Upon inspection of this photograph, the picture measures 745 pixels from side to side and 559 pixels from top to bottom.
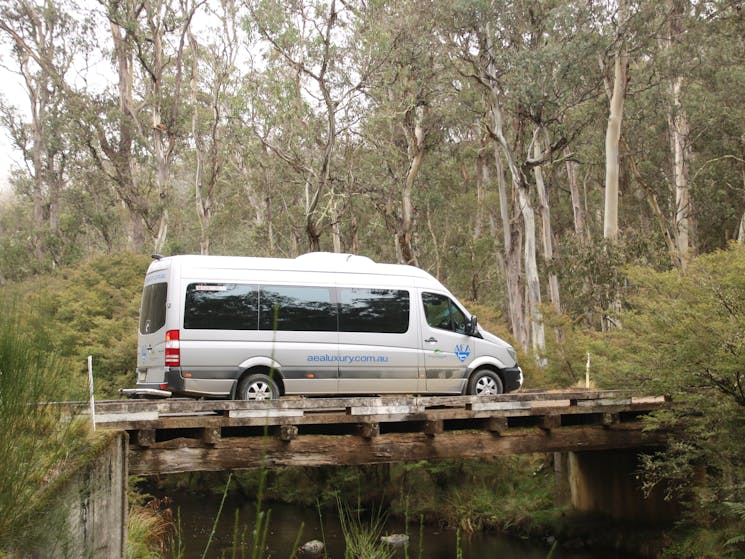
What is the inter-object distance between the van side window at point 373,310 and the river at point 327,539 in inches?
158

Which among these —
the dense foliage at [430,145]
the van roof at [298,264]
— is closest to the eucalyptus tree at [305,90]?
the dense foliage at [430,145]

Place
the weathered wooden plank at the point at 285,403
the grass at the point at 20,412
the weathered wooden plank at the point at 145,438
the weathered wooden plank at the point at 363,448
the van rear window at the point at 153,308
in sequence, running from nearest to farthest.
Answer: the grass at the point at 20,412 → the weathered wooden plank at the point at 285,403 → the weathered wooden plank at the point at 145,438 → the weathered wooden plank at the point at 363,448 → the van rear window at the point at 153,308

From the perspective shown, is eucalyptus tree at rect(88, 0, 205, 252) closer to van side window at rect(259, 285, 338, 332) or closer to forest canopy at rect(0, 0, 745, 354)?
forest canopy at rect(0, 0, 745, 354)

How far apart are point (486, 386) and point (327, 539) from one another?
20.1 ft

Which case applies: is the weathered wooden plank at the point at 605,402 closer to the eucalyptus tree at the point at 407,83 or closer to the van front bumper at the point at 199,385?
the van front bumper at the point at 199,385

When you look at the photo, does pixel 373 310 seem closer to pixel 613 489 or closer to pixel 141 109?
pixel 613 489

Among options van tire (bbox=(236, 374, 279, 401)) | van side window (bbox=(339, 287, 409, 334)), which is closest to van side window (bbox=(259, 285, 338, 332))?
van side window (bbox=(339, 287, 409, 334))

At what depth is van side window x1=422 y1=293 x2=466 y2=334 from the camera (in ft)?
42.3

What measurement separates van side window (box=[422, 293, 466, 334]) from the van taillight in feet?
12.3

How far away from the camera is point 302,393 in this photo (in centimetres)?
1184

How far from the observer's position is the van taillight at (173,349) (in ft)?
36.2

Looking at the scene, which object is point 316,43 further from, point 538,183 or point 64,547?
point 64,547

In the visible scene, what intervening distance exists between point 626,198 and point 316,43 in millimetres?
18465

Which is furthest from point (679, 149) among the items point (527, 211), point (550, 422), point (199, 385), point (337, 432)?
point (199, 385)
